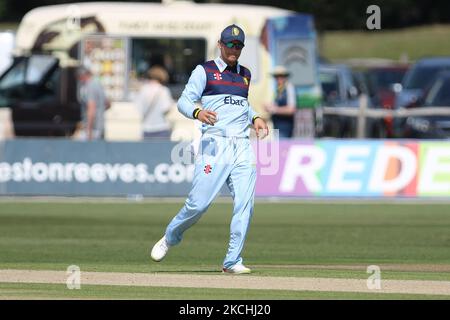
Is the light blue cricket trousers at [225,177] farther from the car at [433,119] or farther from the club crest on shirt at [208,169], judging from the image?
the car at [433,119]

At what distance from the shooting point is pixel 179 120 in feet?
97.8

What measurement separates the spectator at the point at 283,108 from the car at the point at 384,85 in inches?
209

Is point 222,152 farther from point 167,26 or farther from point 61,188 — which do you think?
point 167,26

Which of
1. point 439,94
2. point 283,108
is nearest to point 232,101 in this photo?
point 283,108

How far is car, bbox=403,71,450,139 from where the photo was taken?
2980 centimetres

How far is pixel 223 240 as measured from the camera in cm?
1953

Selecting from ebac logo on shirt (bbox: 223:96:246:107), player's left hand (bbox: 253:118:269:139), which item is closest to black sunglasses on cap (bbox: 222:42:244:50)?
ebac logo on shirt (bbox: 223:96:246:107)

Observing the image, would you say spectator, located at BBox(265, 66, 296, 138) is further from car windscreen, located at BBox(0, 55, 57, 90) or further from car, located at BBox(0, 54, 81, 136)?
car windscreen, located at BBox(0, 55, 57, 90)

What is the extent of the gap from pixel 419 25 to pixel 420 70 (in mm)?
45161

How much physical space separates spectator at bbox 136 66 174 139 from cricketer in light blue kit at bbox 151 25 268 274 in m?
12.6

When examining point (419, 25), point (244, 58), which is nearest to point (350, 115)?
point (244, 58)

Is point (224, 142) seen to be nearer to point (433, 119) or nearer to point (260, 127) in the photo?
point (260, 127)

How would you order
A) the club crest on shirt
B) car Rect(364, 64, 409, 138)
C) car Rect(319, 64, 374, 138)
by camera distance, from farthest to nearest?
car Rect(364, 64, 409, 138), car Rect(319, 64, 374, 138), the club crest on shirt
